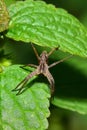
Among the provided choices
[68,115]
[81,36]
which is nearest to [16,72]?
[81,36]

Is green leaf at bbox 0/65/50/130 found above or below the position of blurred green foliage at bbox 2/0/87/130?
above

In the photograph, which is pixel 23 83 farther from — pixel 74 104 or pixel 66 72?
pixel 66 72

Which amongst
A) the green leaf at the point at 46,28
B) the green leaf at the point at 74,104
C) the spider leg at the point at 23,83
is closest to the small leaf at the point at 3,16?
the green leaf at the point at 46,28

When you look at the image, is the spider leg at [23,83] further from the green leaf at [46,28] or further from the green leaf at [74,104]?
the green leaf at [74,104]

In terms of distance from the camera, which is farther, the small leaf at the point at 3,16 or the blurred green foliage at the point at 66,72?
the blurred green foliage at the point at 66,72

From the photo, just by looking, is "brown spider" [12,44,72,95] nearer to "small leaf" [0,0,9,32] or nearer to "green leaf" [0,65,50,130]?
"green leaf" [0,65,50,130]

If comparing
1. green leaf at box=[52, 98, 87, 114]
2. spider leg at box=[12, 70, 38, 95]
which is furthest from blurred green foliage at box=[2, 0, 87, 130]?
spider leg at box=[12, 70, 38, 95]
